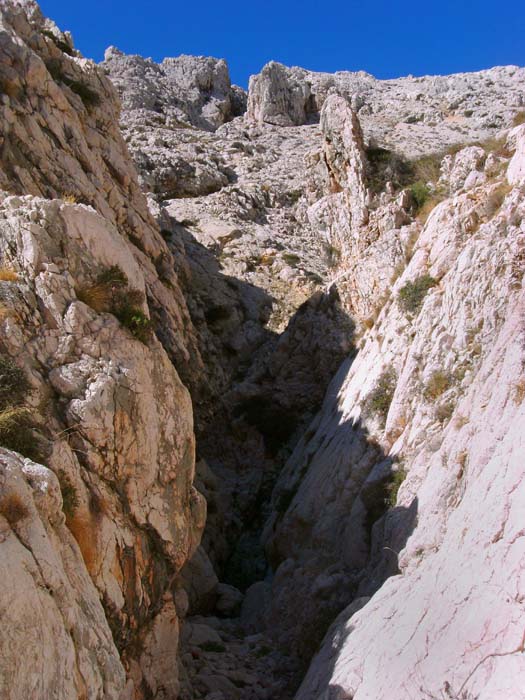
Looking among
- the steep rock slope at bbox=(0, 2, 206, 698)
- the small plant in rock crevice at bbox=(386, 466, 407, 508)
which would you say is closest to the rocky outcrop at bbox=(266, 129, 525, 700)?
the small plant in rock crevice at bbox=(386, 466, 407, 508)

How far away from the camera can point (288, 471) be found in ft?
83.8

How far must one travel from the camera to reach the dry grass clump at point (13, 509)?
A: 26.6 ft

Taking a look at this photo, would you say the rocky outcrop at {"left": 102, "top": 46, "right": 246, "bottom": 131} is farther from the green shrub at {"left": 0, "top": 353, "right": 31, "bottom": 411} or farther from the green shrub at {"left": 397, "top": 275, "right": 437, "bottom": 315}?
the green shrub at {"left": 0, "top": 353, "right": 31, "bottom": 411}

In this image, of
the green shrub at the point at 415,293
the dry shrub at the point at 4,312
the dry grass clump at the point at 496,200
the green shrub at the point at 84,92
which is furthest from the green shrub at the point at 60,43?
the dry shrub at the point at 4,312

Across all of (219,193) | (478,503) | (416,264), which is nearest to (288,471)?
(416,264)

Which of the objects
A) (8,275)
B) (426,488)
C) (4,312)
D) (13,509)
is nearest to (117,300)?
(8,275)

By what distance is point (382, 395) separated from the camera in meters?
20.1

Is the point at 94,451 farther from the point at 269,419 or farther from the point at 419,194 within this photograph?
the point at 419,194

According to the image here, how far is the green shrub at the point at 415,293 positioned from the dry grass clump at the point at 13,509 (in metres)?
14.9

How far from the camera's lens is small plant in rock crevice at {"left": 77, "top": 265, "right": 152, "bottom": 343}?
13.4m

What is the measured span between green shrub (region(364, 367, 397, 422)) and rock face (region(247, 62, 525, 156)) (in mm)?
27233

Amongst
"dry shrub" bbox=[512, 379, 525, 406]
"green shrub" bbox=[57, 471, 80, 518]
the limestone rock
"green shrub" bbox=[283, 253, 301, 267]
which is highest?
"green shrub" bbox=[283, 253, 301, 267]

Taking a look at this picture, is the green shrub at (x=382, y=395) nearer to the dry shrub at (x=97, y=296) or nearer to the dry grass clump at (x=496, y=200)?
the dry grass clump at (x=496, y=200)

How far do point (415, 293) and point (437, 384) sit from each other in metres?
4.33
